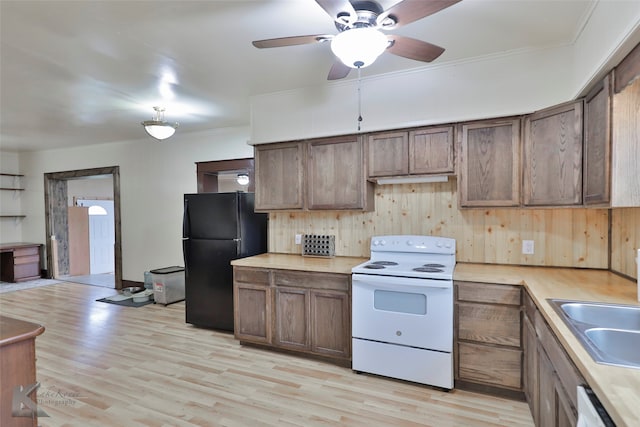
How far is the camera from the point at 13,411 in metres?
1.47

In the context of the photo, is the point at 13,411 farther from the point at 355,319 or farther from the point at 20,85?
the point at 20,85

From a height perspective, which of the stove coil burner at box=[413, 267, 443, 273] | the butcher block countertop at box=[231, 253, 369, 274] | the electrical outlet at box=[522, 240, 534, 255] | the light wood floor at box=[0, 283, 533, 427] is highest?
the electrical outlet at box=[522, 240, 534, 255]

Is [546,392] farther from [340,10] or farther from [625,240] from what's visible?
[340,10]

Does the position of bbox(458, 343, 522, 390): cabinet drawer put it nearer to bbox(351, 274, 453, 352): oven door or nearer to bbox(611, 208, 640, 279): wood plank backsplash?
bbox(351, 274, 453, 352): oven door

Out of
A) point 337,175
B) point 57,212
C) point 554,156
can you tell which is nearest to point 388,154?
point 337,175

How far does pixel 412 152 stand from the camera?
9.65 ft

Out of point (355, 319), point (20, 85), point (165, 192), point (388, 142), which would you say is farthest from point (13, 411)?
point (165, 192)

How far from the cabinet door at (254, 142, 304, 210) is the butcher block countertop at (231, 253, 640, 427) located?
57cm

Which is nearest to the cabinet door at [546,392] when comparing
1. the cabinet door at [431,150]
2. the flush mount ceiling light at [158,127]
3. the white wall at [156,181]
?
the cabinet door at [431,150]

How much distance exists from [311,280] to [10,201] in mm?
7472

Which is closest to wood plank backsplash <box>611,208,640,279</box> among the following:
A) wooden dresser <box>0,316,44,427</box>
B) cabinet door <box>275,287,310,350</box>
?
cabinet door <box>275,287,310,350</box>

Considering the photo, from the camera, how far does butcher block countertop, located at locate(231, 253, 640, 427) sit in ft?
3.22

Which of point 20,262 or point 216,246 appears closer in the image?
point 216,246

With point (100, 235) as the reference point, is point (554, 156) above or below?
above
